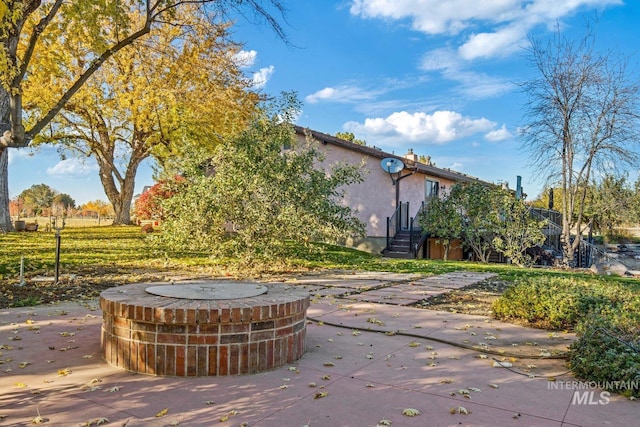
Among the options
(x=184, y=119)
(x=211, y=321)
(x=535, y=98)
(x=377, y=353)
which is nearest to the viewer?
(x=211, y=321)

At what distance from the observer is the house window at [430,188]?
68.8ft

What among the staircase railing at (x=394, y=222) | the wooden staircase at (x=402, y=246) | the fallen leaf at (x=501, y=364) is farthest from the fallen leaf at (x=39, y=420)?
the staircase railing at (x=394, y=222)

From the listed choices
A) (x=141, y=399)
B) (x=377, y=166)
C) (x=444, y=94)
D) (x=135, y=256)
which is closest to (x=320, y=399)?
(x=141, y=399)

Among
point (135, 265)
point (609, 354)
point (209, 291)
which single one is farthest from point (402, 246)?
point (609, 354)

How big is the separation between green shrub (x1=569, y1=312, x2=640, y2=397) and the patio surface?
0.12m

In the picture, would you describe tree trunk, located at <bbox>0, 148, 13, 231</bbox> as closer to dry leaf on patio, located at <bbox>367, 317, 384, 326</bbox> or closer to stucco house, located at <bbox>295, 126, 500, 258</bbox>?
stucco house, located at <bbox>295, 126, 500, 258</bbox>

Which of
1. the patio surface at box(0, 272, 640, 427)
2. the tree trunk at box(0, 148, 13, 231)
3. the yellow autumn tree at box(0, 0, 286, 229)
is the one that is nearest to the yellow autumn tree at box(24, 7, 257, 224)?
the tree trunk at box(0, 148, 13, 231)

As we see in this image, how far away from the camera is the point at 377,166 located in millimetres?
18406

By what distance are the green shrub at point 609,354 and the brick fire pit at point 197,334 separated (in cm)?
231

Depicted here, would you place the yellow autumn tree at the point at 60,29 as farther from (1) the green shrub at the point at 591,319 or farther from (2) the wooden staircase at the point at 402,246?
(2) the wooden staircase at the point at 402,246

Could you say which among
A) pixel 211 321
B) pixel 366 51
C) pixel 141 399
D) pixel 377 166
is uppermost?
pixel 366 51

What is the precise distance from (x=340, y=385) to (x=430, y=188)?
18905mm

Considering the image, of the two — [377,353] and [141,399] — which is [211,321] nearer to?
[141,399]

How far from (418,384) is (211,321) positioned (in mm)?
1588
